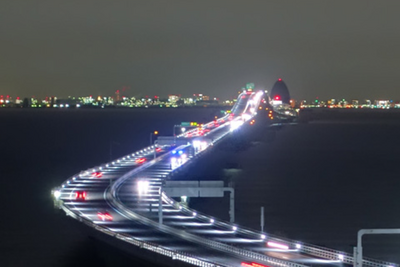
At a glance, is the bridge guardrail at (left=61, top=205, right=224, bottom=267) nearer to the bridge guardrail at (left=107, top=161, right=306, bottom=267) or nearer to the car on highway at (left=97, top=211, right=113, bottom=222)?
the car on highway at (left=97, top=211, right=113, bottom=222)

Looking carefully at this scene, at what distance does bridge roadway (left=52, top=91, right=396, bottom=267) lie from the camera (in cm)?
2236

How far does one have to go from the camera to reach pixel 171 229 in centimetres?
2698

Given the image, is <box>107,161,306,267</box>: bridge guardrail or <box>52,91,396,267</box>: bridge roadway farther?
<box>52,91,396,267</box>: bridge roadway

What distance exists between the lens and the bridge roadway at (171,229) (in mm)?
22359

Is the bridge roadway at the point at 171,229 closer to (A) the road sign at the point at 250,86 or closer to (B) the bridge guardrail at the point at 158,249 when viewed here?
(B) the bridge guardrail at the point at 158,249

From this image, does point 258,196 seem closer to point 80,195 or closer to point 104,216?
point 80,195

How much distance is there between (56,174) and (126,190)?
25385 mm

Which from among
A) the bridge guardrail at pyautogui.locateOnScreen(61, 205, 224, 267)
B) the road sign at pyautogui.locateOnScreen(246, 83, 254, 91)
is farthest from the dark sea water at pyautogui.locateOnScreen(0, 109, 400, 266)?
the road sign at pyautogui.locateOnScreen(246, 83, 254, 91)

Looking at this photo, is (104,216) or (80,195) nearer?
(104,216)

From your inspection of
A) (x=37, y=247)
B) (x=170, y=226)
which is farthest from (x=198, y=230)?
(x=37, y=247)

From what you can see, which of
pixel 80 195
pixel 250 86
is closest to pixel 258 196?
pixel 80 195

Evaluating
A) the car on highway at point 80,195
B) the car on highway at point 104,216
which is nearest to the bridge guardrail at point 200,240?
the car on highway at point 104,216

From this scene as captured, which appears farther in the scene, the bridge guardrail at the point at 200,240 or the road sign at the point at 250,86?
the road sign at the point at 250,86

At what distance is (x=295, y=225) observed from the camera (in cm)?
3572
